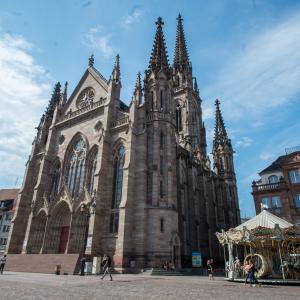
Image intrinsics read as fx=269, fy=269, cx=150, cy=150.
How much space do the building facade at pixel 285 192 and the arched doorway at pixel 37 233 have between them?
84.3 ft

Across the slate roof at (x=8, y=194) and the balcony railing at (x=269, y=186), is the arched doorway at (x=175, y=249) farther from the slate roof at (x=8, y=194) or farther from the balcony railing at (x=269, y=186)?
the slate roof at (x=8, y=194)

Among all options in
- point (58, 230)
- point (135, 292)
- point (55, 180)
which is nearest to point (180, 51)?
point (55, 180)

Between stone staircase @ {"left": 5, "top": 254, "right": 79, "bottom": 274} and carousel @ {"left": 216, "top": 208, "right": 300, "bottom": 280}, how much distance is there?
1223 cm

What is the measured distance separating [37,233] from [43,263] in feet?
22.9

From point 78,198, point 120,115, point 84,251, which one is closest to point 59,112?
point 120,115

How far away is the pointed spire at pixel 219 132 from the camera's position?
175 feet

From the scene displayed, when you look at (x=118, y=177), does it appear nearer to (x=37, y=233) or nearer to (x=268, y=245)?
(x=37, y=233)

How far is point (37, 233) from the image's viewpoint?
1185 inches

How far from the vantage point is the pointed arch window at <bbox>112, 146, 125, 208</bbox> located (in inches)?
1058

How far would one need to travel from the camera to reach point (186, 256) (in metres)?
30.3

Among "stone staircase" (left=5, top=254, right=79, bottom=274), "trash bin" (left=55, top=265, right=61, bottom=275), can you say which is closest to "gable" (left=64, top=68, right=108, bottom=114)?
"stone staircase" (left=5, top=254, right=79, bottom=274)

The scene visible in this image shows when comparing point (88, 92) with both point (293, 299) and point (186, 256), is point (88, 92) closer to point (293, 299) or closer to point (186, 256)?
point (186, 256)

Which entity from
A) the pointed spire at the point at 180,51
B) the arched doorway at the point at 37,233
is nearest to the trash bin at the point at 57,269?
the arched doorway at the point at 37,233

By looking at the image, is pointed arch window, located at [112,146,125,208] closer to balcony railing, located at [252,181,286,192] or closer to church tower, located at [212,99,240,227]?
balcony railing, located at [252,181,286,192]
